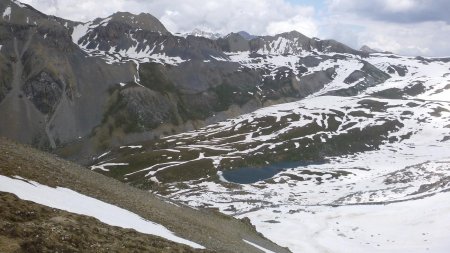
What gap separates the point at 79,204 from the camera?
26.7 meters

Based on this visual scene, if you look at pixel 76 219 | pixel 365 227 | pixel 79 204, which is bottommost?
pixel 365 227

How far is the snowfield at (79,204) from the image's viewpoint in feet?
77.1

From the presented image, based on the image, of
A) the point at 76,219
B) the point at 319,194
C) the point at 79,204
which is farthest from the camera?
the point at 319,194

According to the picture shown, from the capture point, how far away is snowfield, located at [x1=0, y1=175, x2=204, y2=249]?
23500 mm

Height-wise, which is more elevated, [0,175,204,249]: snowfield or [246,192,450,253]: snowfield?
[0,175,204,249]: snowfield

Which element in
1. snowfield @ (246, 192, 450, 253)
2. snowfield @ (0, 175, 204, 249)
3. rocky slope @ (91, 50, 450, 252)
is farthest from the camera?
rocky slope @ (91, 50, 450, 252)

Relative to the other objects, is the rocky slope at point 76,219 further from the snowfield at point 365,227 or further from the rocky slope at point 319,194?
the rocky slope at point 319,194

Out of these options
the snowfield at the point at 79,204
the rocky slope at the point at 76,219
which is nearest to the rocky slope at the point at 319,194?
the rocky slope at the point at 76,219

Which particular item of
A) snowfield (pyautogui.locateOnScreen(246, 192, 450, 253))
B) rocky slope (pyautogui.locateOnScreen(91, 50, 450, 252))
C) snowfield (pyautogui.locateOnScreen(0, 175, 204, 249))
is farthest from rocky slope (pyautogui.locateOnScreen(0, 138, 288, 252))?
rocky slope (pyautogui.locateOnScreen(91, 50, 450, 252))

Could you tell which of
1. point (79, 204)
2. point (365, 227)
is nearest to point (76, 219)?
point (79, 204)

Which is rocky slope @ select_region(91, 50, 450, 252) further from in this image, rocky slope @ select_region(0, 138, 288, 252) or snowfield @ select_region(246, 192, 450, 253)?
rocky slope @ select_region(0, 138, 288, 252)

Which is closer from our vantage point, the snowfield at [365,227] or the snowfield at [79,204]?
the snowfield at [79,204]

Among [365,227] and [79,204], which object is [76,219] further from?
[365,227]

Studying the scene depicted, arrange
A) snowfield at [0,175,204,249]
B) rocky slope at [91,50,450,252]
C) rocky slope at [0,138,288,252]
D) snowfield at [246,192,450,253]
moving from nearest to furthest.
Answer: rocky slope at [0,138,288,252]
snowfield at [0,175,204,249]
snowfield at [246,192,450,253]
rocky slope at [91,50,450,252]
